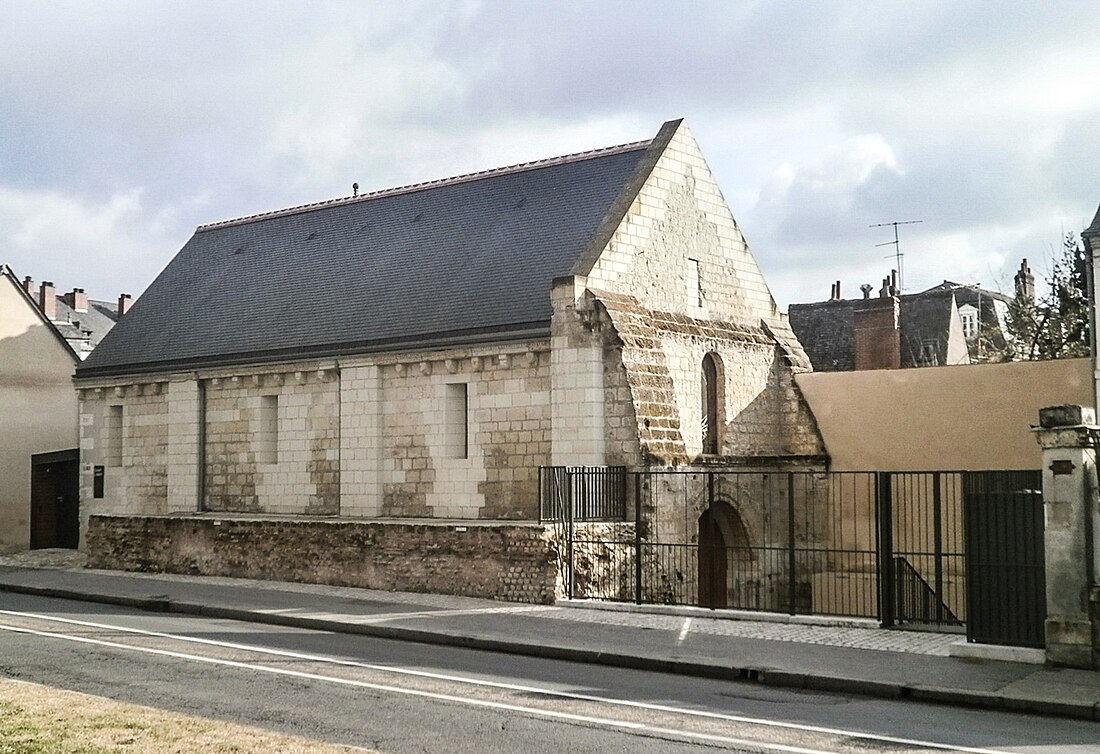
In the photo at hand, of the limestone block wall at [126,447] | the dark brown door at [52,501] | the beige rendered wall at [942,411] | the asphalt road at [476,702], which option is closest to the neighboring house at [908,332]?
the beige rendered wall at [942,411]

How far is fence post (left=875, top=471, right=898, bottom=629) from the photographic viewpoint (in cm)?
1512

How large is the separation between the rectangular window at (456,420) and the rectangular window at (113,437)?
1157 centimetres

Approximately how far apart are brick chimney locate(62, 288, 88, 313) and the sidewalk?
35.2 metres

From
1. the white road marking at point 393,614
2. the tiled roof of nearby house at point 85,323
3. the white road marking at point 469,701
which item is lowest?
the white road marking at point 393,614

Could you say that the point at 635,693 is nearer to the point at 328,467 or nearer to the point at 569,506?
the point at 569,506

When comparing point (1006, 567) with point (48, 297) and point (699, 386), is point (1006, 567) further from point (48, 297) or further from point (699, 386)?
point (48, 297)

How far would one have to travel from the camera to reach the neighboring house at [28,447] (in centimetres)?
3262

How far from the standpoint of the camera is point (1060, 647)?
39.9 feet

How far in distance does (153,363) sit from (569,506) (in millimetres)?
15030

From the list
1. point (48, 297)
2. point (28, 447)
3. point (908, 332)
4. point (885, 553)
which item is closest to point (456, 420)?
point (885, 553)

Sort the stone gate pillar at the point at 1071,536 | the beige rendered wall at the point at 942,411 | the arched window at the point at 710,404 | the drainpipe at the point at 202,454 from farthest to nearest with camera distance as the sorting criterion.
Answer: the drainpipe at the point at 202,454 → the arched window at the point at 710,404 → the beige rendered wall at the point at 942,411 → the stone gate pillar at the point at 1071,536

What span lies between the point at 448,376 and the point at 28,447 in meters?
16.9

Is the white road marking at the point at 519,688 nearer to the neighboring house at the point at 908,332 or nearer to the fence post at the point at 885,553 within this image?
the fence post at the point at 885,553

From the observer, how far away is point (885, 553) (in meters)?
15.2
